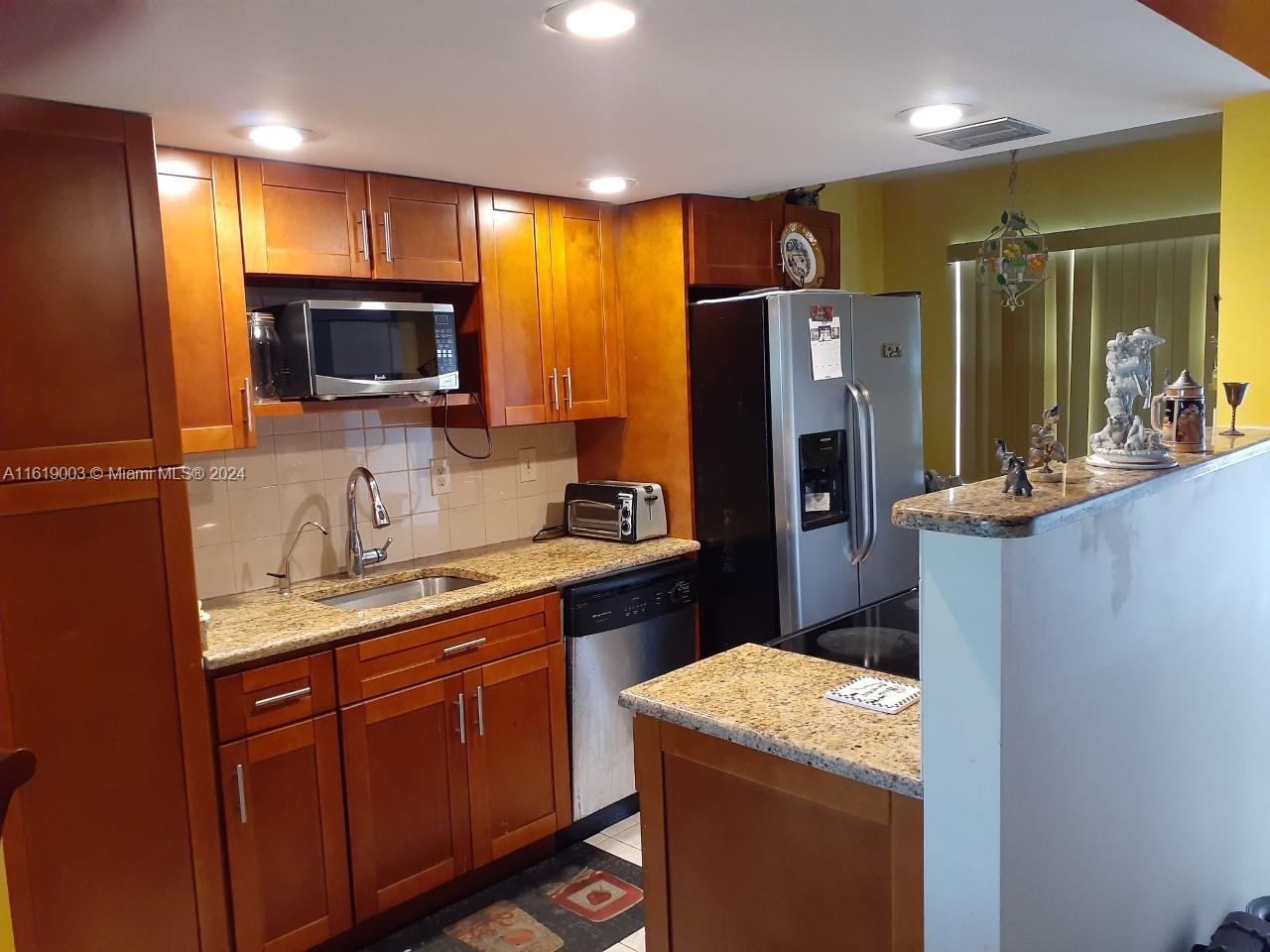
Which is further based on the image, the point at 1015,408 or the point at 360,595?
the point at 1015,408

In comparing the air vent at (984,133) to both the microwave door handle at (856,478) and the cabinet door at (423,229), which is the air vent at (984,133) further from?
the cabinet door at (423,229)

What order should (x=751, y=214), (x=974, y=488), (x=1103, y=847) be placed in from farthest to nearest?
1. (x=751, y=214)
2. (x=1103, y=847)
3. (x=974, y=488)

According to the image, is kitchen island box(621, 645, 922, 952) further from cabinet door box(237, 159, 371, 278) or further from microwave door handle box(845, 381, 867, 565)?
cabinet door box(237, 159, 371, 278)

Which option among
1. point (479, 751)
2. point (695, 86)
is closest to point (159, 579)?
point (479, 751)

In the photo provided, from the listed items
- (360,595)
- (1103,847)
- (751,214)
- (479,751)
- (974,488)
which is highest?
(751,214)

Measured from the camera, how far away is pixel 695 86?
2.08 m

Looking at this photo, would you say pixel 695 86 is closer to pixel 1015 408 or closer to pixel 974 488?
pixel 974 488

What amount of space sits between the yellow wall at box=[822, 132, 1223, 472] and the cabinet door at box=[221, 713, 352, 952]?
347 centimetres

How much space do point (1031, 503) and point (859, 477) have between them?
209 cm

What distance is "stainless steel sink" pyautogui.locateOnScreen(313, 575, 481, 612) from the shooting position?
9.68ft

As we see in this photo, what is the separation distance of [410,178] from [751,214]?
130cm

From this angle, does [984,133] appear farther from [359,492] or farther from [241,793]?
[241,793]

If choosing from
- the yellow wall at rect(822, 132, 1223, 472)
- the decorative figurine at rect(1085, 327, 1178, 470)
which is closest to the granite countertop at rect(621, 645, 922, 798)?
the decorative figurine at rect(1085, 327, 1178, 470)

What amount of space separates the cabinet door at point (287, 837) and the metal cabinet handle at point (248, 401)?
80 centimetres
